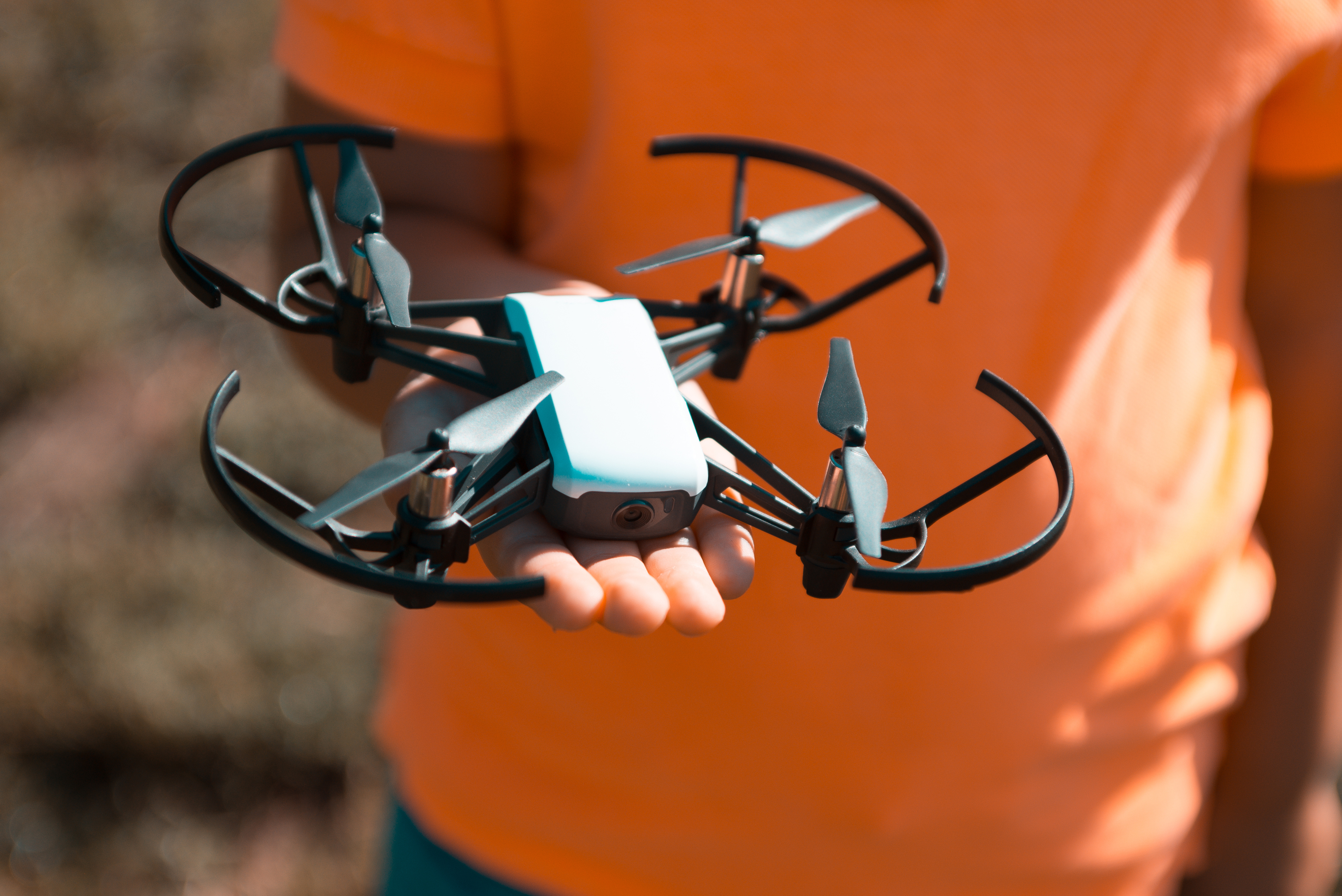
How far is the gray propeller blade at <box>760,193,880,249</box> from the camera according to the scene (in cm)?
66

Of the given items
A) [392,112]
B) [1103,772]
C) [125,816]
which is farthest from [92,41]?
[1103,772]

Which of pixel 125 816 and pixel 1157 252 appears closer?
pixel 1157 252

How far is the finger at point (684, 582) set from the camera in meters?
0.47

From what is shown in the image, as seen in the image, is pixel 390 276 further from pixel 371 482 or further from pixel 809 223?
pixel 809 223

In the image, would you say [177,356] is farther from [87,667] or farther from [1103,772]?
[1103,772]

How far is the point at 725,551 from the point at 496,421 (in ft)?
0.42

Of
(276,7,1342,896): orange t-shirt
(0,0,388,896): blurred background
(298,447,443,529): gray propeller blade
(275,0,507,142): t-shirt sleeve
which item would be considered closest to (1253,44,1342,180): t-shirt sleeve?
Result: (276,7,1342,896): orange t-shirt

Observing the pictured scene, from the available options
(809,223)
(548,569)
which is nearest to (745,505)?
(548,569)

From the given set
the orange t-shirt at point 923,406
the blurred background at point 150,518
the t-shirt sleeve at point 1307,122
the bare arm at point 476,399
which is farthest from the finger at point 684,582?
the blurred background at point 150,518

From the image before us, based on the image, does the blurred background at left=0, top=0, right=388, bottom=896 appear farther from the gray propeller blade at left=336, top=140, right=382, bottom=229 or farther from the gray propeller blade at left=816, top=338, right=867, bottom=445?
the gray propeller blade at left=816, top=338, right=867, bottom=445

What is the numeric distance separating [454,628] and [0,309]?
1841mm

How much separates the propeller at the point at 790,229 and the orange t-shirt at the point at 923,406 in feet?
0.29

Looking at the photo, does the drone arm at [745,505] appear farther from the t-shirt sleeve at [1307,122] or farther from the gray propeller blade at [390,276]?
the t-shirt sleeve at [1307,122]

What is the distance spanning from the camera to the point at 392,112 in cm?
78
